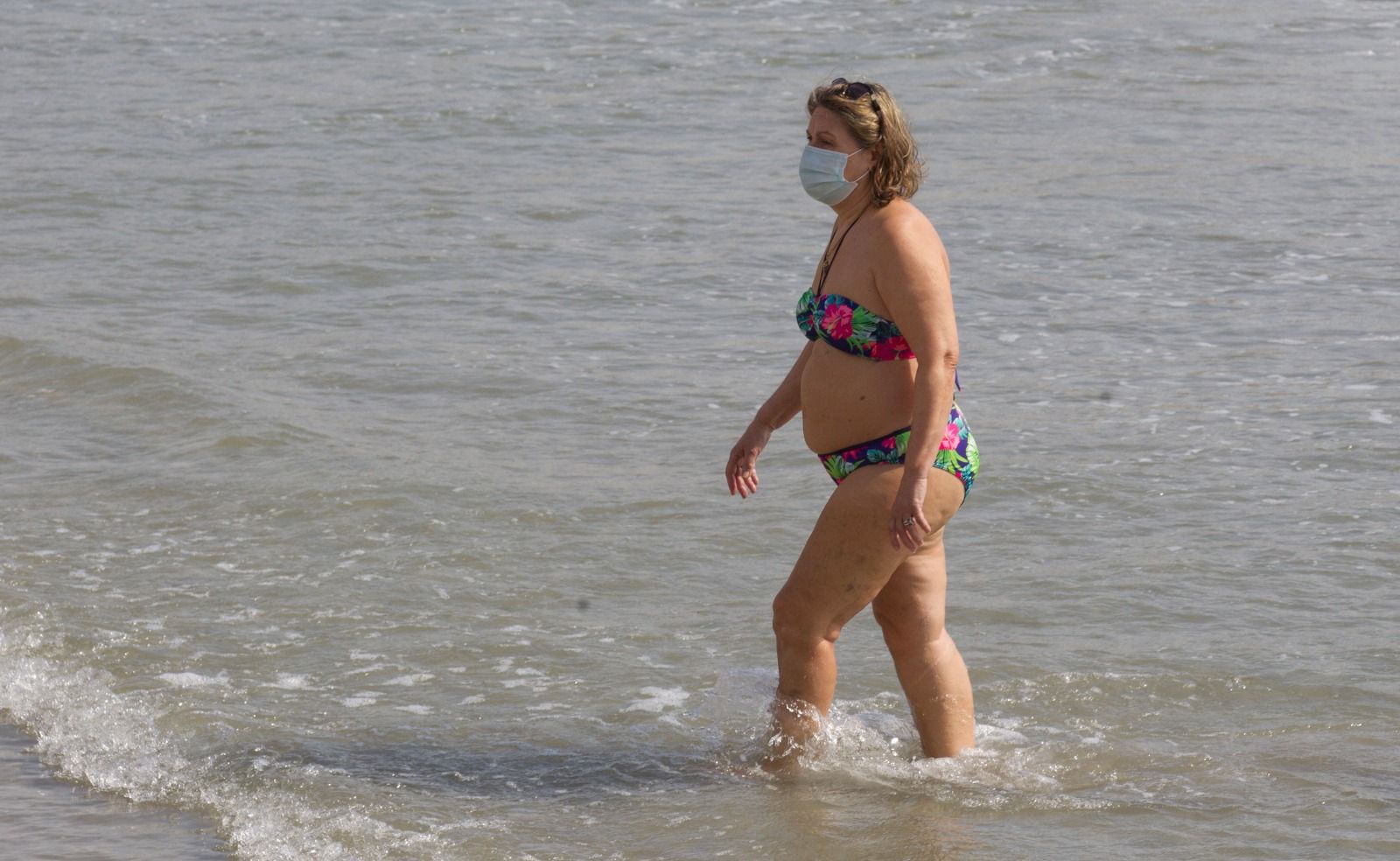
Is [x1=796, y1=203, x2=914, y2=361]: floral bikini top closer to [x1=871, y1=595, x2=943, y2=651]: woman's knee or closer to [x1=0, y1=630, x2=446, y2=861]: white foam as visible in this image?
[x1=871, y1=595, x2=943, y2=651]: woman's knee

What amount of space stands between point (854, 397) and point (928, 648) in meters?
0.74

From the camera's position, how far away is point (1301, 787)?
4926 millimetres

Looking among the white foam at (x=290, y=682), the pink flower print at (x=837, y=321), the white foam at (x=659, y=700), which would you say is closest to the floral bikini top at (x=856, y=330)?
the pink flower print at (x=837, y=321)

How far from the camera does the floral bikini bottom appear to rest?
447 cm

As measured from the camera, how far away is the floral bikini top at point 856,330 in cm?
443

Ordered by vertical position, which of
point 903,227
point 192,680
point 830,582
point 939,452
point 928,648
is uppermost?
point 903,227

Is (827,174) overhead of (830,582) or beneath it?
overhead

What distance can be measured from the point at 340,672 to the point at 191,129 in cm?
1024

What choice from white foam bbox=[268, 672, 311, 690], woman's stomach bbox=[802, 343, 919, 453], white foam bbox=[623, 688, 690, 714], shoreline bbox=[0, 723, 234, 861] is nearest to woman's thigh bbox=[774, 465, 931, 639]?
woman's stomach bbox=[802, 343, 919, 453]

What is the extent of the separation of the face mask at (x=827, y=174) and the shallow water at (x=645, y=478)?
1.50 metres

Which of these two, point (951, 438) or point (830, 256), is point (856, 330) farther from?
point (951, 438)

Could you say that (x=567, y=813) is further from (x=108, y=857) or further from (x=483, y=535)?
(x=483, y=535)

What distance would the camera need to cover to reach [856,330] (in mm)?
4469

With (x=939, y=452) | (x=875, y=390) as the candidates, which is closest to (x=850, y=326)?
(x=875, y=390)
